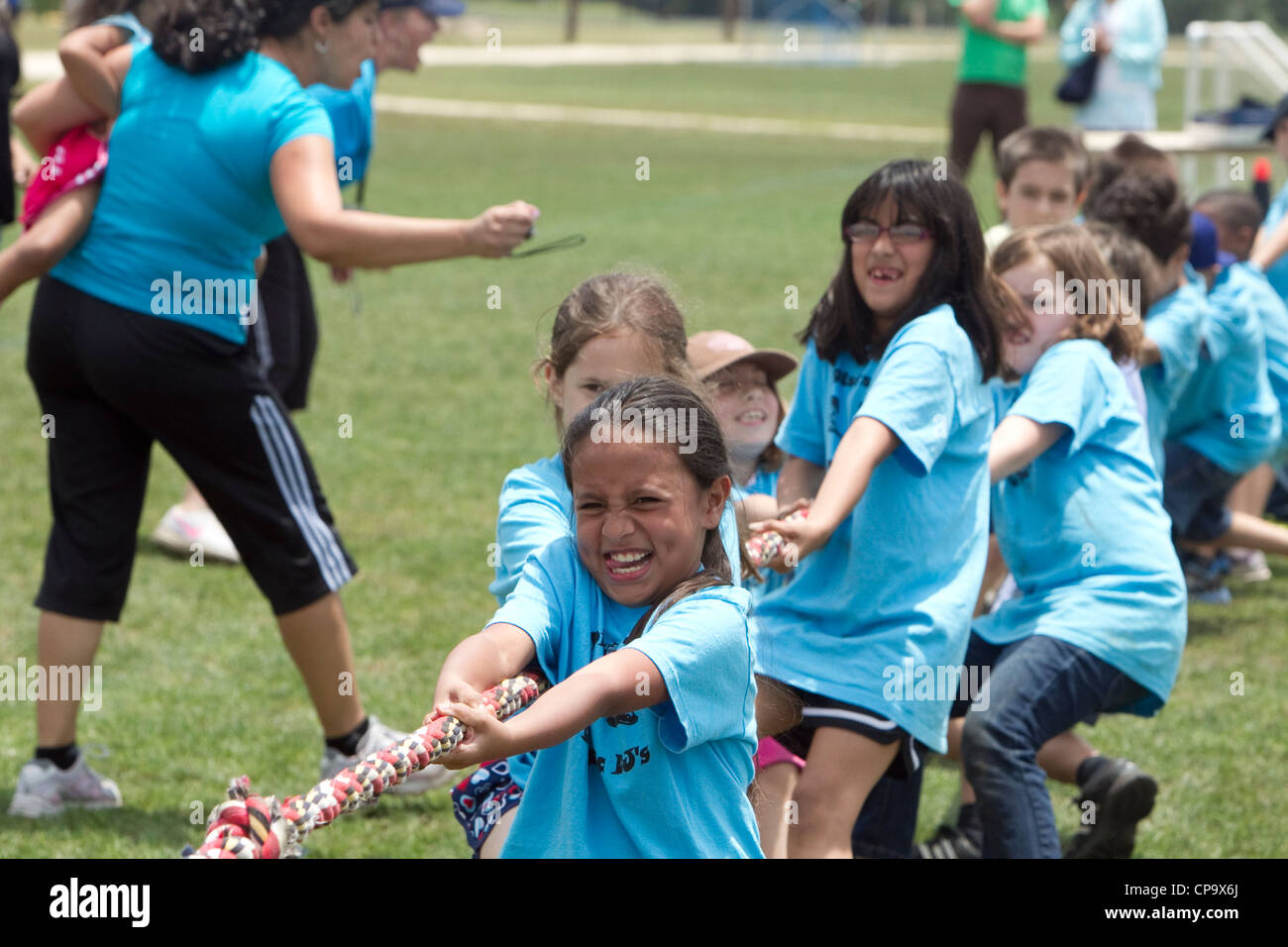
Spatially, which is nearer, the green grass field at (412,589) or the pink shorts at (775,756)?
the pink shorts at (775,756)

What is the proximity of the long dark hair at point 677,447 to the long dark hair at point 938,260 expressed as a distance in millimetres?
1131

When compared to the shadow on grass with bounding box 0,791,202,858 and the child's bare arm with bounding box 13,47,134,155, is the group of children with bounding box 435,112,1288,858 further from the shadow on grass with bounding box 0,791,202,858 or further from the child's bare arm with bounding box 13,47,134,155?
the child's bare arm with bounding box 13,47,134,155

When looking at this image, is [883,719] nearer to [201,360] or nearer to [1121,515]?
[1121,515]

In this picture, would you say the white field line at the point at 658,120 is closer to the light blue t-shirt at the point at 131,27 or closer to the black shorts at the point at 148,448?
the light blue t-shirt at the point at 131,27

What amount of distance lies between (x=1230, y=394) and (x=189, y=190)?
146 inches

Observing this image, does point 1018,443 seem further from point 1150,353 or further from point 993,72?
point 993,72

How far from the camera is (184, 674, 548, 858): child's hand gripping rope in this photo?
1.81 metres

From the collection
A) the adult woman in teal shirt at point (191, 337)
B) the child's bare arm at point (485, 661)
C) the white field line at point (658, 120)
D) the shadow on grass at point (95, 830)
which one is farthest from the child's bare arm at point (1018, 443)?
the white field line at point (658, 120)

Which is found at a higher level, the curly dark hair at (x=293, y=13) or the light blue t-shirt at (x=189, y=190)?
the curly dark hair at (x=293, y=13)

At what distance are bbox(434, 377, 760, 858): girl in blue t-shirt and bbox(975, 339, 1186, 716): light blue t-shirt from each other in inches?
58.5

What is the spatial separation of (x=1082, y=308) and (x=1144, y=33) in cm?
681

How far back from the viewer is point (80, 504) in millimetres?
4355

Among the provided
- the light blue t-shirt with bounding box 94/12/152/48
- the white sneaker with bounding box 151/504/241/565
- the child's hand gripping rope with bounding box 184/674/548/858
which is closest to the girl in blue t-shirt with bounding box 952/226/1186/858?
the child's hand gripping rope with bounding box 184/674/548/858

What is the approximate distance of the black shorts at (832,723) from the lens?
11.0ft
